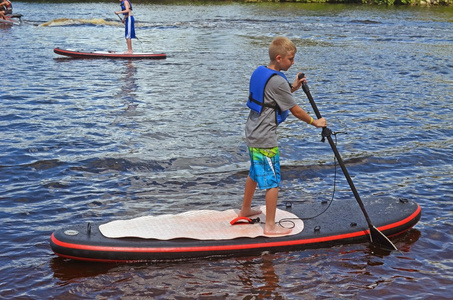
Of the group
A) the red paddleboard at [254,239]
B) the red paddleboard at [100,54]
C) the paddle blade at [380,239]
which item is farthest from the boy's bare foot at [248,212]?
the red paddleboard at [100,54]

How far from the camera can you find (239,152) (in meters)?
10.6

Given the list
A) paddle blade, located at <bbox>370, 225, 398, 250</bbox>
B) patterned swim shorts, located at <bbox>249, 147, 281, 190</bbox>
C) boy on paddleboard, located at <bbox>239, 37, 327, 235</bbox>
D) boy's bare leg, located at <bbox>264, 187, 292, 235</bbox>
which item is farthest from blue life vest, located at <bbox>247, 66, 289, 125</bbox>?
paddle blade, located at <bbox>370, 225, 398, 250</bbox>

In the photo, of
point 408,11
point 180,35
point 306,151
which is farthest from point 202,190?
point 408,11

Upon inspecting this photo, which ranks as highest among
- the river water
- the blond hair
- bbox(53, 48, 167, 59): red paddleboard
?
the blond hair

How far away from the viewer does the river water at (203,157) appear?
6.07 meters

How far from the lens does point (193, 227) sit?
6.57 metres

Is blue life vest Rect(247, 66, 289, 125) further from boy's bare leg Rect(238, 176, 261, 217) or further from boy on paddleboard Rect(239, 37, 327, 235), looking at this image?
boy's bare leg Rect(238, 176, 261, 217)

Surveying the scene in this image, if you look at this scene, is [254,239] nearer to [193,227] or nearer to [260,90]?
[193,227]

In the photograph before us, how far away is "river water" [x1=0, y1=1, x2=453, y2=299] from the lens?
6.07 m

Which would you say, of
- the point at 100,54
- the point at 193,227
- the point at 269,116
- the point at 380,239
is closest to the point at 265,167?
the point at 269,116

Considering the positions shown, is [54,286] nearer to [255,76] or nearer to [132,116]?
[255,76]

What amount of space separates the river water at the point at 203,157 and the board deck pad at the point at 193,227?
11.9 inches

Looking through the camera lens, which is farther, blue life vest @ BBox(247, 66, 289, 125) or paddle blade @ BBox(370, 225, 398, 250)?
paddle blade @ BBox(370, 225, 398, 250)

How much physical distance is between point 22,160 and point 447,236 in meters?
7.02
